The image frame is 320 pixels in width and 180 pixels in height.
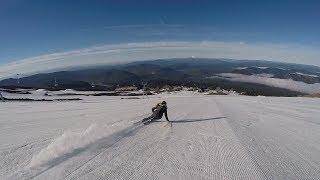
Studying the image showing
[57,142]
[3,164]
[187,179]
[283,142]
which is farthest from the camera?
[283,142]

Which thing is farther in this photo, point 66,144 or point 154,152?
point 154,152

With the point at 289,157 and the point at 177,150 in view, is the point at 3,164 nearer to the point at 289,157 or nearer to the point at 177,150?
the point at 177,150

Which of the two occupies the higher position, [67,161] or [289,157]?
[67,161]

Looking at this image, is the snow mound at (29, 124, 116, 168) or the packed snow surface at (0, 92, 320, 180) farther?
the snow mound at (29, 124, 116, 168)

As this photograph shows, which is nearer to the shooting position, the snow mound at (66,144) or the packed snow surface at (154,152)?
the packed snow surface at (154,152)

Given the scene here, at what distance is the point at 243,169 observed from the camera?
12.6 meters

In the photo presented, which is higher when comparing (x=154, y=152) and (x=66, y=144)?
(x=66, y=144)

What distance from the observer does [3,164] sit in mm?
11586

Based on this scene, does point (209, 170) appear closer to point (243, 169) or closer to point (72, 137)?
point (243, 169)

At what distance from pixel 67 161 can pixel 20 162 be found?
156 centimetres

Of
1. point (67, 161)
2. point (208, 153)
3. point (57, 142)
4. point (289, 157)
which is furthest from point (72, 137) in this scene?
point (289, 157)

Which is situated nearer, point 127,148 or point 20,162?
point 20,162

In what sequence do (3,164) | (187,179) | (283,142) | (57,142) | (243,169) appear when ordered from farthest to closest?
(283,142), (57,142), (243,169), (3,164), (187,179)

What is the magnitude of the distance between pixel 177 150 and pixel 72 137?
473 centimetres
